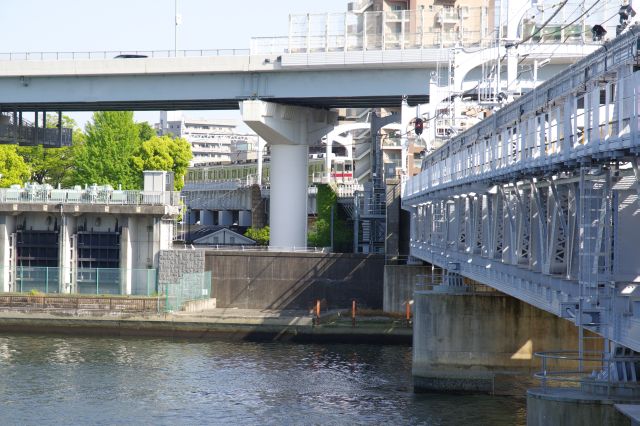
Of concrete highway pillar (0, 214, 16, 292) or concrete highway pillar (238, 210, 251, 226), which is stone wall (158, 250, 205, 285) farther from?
concrete highway pillar (238, 210, 251, 226)

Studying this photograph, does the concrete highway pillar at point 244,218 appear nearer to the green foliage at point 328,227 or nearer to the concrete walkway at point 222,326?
the green foliage at point 328,227

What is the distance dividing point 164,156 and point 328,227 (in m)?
25.9

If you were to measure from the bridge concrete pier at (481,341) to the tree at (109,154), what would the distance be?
68.9 metres

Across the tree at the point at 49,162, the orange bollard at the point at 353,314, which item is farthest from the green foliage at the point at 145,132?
the orange bollard at the point at 353,314

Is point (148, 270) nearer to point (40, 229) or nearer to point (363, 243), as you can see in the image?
point (40, 229)

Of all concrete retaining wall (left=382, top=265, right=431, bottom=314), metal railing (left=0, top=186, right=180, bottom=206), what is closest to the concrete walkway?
concrete retaining wall (left=382, top=265, right=431, bottom=314)

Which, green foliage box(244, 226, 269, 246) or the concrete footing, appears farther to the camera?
green foliage box(244, 226, 269, 246)

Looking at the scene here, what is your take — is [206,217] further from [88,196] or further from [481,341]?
[481,341]

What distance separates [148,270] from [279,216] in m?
8.86

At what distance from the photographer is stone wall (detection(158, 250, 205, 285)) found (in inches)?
2874

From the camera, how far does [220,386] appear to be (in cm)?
4753

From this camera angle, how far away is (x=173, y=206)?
7525cm

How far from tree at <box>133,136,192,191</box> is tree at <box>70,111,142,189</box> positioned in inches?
49.1

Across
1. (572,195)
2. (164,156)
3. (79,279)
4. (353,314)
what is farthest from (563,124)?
(164,156)
